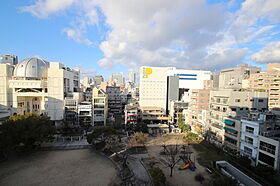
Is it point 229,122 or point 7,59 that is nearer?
point 229,122

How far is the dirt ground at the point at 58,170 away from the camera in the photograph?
19.0 metres

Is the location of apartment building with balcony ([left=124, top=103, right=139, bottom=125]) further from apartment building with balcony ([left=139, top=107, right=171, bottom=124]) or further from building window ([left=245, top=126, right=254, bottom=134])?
building window ([left=245, top=126, right=254, bottom=134])

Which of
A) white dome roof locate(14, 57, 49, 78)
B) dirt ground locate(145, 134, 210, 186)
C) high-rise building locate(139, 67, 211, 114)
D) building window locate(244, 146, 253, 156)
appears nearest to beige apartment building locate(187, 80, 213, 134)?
dirt ground locate(145, 134, 210, 186)

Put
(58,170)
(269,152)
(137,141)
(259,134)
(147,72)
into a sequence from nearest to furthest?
(269,152) < (58,170) < (259,134) < (137,141) < (147,72)

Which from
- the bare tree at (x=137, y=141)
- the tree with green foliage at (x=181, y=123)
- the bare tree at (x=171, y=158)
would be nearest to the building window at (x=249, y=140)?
the bare tree at (x=171, y=158)

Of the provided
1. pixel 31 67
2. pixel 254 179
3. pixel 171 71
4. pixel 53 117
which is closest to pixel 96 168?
pixel 254 179

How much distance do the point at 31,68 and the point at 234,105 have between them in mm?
61912

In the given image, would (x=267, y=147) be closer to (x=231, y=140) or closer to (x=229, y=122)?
(x=231, y=140)

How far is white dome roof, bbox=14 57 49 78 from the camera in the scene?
147 ft

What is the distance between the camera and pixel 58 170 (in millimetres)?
21672

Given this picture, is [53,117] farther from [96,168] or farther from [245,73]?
[245,73]

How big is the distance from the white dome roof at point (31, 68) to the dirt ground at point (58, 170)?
102 feet

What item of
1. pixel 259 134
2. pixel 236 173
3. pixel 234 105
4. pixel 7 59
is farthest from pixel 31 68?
pixel 259 134

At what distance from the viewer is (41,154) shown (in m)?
27.3
